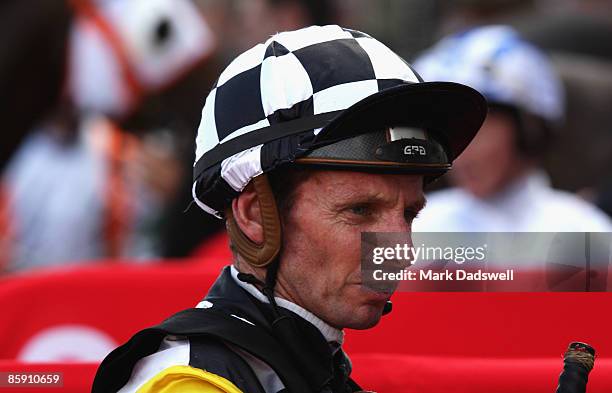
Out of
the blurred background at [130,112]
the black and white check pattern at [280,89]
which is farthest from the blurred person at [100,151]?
the black and white check pattern at [280,89]

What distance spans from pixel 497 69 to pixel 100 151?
93.5 inches

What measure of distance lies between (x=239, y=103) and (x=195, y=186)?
191mm

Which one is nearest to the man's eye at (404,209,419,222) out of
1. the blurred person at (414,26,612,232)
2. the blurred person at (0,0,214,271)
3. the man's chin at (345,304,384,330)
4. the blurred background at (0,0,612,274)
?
the man's chin at (345,304,384,330)

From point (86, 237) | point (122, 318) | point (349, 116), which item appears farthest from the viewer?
point (86, 237)

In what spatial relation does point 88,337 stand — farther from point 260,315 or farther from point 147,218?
point 147,218

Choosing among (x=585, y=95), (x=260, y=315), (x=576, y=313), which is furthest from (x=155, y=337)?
(x=585, y=95)

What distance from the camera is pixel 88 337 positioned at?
394cm

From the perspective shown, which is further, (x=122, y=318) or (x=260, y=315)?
(x=122, y=318)

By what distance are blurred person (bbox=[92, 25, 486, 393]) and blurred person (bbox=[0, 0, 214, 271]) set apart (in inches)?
170

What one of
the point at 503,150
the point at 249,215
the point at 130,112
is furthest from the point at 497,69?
the point at 249,215

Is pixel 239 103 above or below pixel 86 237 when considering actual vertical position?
below

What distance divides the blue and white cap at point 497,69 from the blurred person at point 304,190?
280 cm

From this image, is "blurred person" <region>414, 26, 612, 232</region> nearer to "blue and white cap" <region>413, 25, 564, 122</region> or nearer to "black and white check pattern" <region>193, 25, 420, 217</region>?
"blue and white cap" <region>413, 25, 564, 122</region>

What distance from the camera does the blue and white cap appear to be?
5.16m
